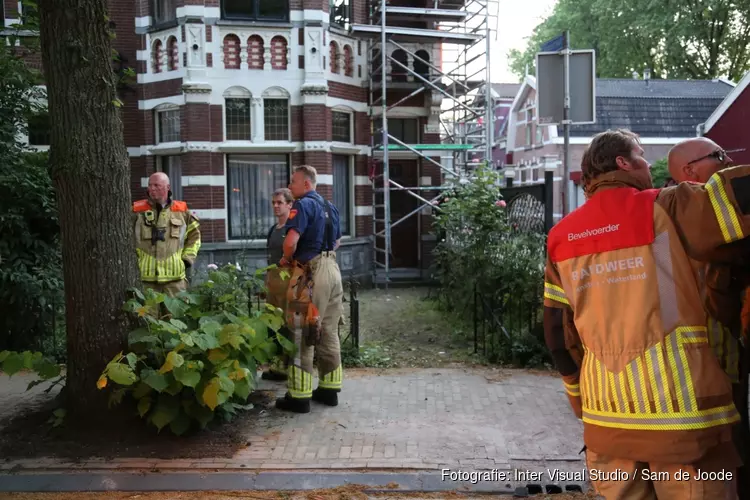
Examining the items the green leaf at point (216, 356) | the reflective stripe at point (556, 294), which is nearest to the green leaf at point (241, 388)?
the green leaf at point (216, 356)

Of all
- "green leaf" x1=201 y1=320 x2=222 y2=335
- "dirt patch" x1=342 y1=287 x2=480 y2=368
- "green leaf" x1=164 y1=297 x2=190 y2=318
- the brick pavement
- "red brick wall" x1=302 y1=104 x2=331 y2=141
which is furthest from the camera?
"red brick wall" x1=302 y1=104 x2=331 y2=141

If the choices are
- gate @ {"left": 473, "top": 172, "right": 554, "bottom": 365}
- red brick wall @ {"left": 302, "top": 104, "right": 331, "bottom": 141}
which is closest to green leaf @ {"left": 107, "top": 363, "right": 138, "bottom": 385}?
gate @ {"left": 473, "top": 172, "right": 554, "bottom": 365}

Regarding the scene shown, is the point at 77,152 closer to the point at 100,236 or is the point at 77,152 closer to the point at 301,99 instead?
the point at 100,236

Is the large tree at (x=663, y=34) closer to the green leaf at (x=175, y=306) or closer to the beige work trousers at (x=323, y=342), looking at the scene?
the beige work trousers at (x=323, y=342)

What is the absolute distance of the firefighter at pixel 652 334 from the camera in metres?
2.47

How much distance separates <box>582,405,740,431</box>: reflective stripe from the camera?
2.46 meters

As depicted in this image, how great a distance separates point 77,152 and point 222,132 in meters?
9.64

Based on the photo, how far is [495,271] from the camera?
863 centimetres

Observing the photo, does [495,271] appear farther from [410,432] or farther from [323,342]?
[410,432]

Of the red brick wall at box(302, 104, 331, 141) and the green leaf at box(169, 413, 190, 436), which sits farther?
the red brick wall at box(302, 104, 331, 141)

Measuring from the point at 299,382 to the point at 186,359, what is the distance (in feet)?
3.92

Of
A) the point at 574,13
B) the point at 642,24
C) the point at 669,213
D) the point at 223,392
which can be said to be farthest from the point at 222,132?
the point at 574,13

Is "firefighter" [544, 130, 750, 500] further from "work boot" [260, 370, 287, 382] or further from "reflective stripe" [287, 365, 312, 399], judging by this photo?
"work boot" [260, 370, 287, 382]

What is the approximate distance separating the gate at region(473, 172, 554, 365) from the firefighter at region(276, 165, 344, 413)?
2459 millimetres
